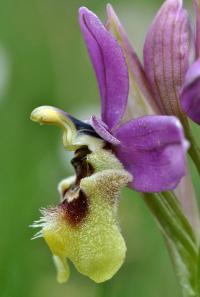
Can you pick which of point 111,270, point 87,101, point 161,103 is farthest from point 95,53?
point 87,101

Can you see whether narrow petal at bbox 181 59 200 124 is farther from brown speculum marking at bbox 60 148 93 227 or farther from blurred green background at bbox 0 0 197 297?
blurred green background at bbox 0 0 197 297

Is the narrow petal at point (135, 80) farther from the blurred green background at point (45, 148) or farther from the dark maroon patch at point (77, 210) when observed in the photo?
the blurred green background at point (45, 148)

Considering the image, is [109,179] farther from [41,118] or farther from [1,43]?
[1,43]

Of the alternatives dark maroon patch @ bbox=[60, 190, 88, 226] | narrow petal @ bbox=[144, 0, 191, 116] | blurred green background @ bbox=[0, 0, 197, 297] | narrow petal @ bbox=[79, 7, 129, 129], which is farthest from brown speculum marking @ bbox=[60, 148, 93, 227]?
blurred green background @ bbox=[0, 0, 197, 297]

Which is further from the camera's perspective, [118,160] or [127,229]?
[127,229]

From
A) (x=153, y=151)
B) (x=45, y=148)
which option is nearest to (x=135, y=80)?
(x=153, y=151)

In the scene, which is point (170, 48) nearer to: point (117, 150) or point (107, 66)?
point (107, 66)
